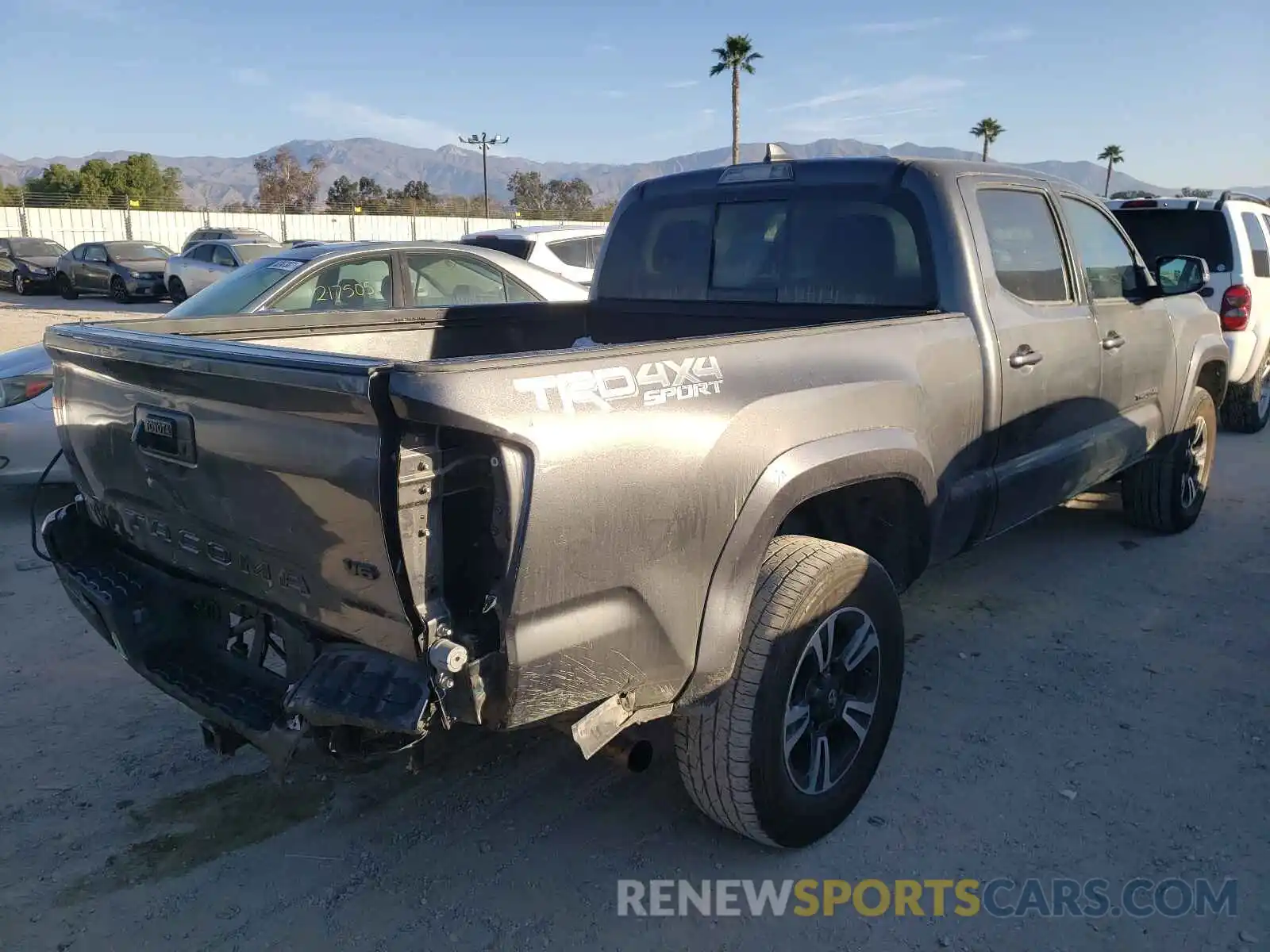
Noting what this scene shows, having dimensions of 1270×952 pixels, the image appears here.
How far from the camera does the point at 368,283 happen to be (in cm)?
762

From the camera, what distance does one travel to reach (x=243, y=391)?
2311mm

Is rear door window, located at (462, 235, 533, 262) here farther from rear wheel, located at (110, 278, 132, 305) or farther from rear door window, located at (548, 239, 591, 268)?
rear wheel, located at (110, 278, 132, 305)

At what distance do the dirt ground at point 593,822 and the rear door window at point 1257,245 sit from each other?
17.6 feet

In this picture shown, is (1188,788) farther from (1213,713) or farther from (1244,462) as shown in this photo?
(1244,462)

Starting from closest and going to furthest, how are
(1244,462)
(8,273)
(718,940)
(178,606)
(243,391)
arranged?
1. (243,391)
2. (718,940)
3. (178,606)
4. (1244,462)
5. (8,273)

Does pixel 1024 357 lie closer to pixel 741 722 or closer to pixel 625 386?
pixel 741 722

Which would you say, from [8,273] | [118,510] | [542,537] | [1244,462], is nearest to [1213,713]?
[542,537]

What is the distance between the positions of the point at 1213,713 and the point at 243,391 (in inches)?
147

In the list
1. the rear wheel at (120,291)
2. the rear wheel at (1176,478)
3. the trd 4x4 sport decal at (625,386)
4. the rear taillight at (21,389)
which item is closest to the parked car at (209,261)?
the rear wheel at (120,291)

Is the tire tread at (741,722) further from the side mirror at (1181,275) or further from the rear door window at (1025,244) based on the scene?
the side mirror at (1181,275)

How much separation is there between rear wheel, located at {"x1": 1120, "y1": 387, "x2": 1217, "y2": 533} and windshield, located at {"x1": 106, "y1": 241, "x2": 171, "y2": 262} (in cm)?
2282

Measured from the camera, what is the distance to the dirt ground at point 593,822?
2.68 metres

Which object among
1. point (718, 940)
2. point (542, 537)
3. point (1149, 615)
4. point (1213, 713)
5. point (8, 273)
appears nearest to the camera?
point (542, 537)

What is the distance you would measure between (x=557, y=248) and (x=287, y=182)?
235 feet
